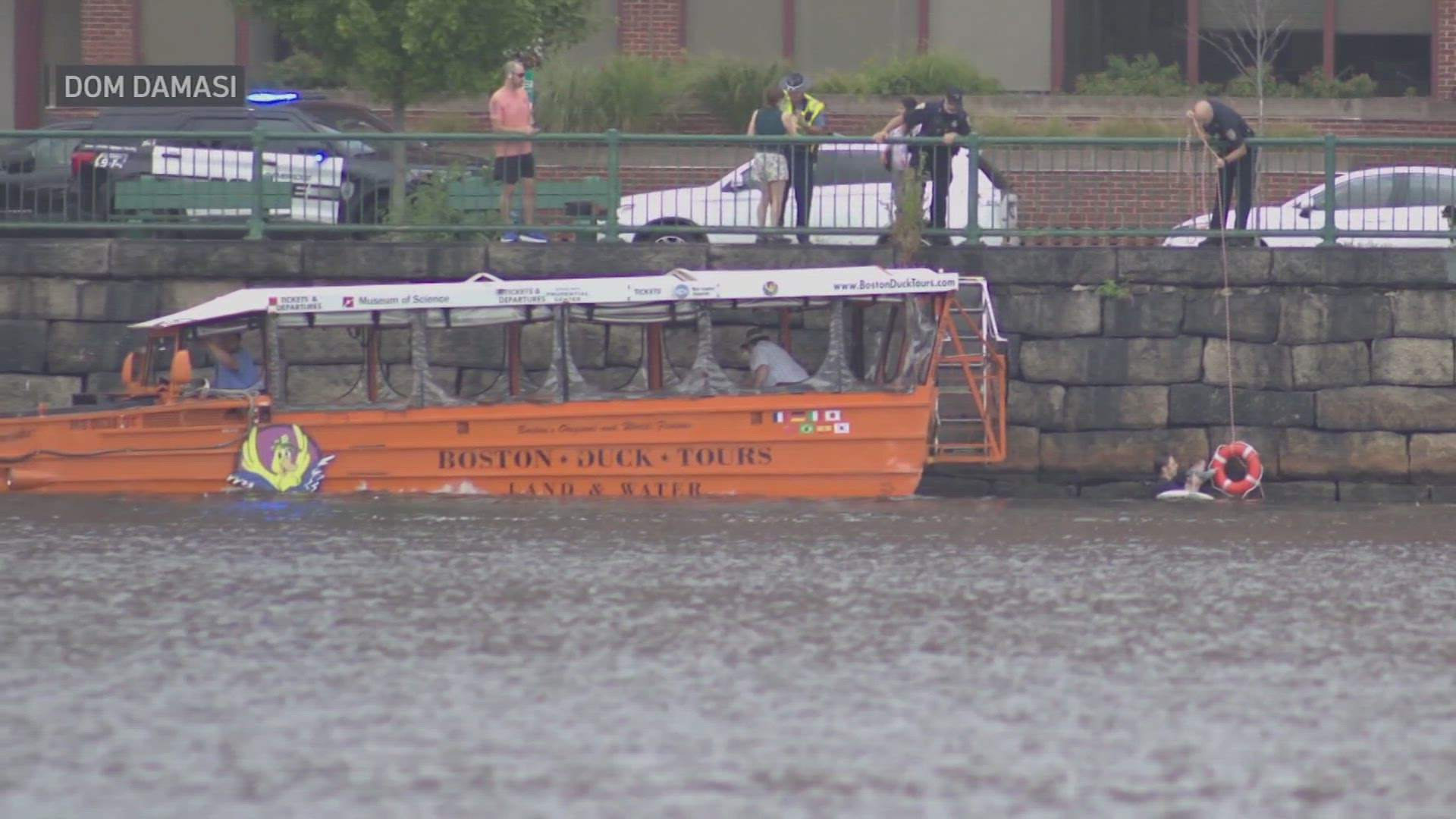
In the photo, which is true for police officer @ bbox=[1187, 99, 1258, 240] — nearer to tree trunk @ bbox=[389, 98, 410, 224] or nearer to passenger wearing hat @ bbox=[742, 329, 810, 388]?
passenger wearing hat @ bbox=[742, 329, 810, 388]

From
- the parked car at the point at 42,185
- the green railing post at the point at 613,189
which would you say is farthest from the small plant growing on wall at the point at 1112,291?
the parked car at the point at 42,185

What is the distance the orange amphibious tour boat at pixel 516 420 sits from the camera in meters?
16.2

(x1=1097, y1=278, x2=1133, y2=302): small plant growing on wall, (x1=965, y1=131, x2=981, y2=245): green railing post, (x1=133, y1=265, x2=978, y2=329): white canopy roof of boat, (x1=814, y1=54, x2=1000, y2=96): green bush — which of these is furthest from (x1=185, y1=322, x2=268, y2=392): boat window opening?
(x1=814, y1=54, x2=1000, y2=96): green bush

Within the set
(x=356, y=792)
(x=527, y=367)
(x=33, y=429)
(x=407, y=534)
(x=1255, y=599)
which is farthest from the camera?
(x=527, y=367)

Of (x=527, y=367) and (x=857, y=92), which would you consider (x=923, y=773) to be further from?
(x=857, y=92)

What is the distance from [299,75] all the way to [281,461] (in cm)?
1291

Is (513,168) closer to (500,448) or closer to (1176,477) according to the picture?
(500,448)

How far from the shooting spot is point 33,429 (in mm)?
16297

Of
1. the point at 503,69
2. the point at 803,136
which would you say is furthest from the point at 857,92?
the point at 803,136

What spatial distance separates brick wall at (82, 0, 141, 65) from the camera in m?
28.8

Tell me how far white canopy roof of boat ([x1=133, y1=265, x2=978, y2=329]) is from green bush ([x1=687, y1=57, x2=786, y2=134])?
10.5 meters

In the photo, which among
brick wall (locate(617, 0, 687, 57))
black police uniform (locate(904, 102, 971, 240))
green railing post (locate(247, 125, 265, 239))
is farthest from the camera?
brick wall (locate(617, 0, 687, 57))

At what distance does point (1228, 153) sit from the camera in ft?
59.2

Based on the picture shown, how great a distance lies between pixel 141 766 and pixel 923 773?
9.38 feet
